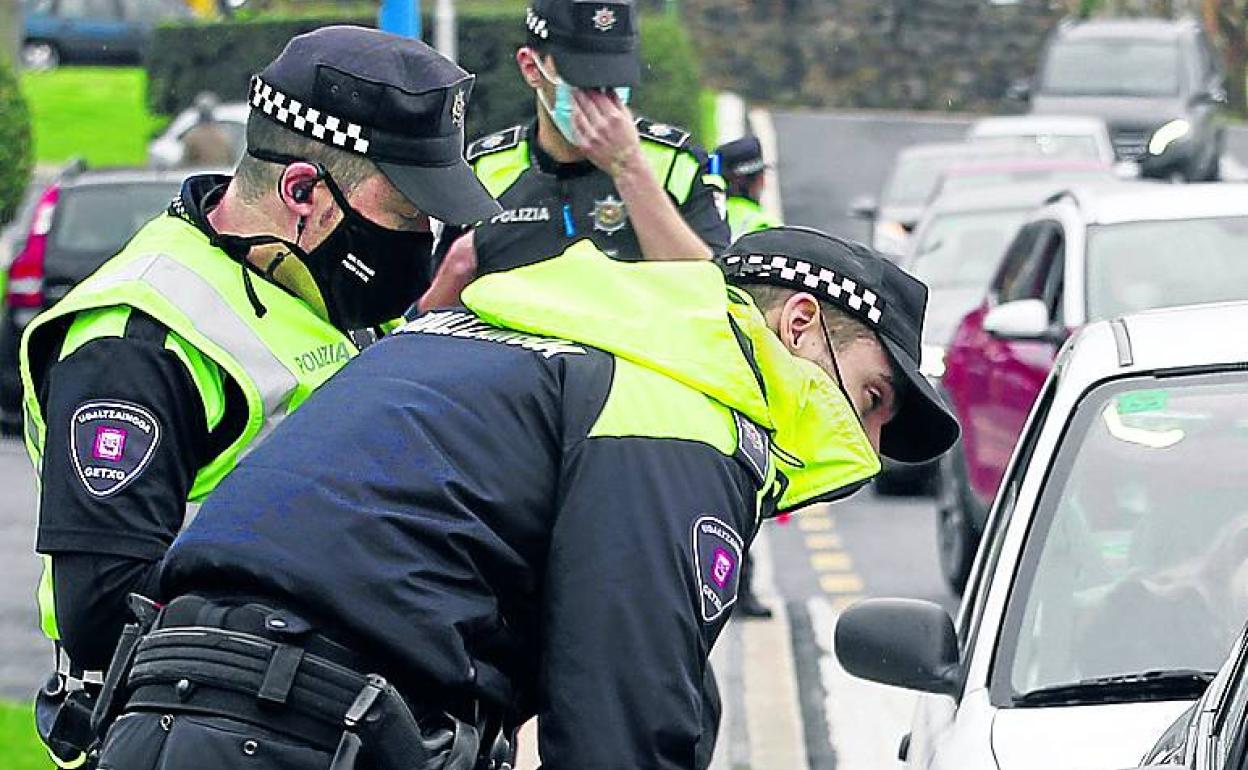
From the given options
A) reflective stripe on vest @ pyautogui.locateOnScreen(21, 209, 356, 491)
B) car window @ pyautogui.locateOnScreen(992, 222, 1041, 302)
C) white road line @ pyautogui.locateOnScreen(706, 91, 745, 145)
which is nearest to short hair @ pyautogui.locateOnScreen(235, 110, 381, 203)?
reflective stripe on vest @ pyautogui.locateOnScreen(21, 209, 356, 491)

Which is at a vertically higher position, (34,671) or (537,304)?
(537,304)

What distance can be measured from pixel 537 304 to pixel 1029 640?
163cm

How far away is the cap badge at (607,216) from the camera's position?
5898 mm

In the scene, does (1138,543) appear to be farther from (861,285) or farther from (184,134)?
(184,134)

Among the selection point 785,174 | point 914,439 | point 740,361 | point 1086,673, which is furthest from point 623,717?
point 785,174

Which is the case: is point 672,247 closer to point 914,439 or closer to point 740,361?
A: point 914,439

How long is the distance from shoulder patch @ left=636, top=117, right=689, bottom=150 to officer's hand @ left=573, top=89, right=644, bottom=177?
132 millimetres

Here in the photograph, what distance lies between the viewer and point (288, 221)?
3939 mm

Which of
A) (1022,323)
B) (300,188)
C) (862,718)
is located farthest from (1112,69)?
(300,188)

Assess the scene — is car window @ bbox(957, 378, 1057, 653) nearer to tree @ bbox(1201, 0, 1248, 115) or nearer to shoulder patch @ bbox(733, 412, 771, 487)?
shoulder patch @ bbox(733, 412, 771, 487)

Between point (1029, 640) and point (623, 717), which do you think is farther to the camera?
point (1029, 640)

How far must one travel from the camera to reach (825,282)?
3443 millimetres

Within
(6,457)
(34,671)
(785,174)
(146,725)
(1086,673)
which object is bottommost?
(785,174)

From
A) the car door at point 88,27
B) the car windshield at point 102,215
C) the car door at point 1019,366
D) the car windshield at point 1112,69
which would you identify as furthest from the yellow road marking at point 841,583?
the car door at point 88,27
